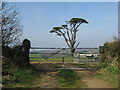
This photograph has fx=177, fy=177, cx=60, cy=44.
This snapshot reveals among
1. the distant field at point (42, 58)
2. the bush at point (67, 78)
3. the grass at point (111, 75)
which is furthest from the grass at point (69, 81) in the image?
the distant field at point (42, 58)

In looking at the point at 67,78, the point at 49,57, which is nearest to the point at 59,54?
the point at 49,57

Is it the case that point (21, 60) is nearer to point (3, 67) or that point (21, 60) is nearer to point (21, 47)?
point (21, 47)

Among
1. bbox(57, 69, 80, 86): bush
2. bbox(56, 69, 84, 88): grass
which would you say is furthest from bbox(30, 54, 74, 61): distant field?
bbox(56, 69, 84, 88): grass

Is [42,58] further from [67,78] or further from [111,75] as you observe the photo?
[111,75]

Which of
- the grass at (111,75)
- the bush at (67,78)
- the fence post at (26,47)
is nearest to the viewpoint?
the grass at (111,75)

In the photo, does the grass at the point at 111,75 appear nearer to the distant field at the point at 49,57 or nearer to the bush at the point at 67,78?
the bush at the point at 67,78

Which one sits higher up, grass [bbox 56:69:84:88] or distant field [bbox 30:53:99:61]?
distant field [bbox 30:53:99:61]

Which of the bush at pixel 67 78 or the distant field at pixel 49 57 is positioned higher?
the distant field at pixel 49 57

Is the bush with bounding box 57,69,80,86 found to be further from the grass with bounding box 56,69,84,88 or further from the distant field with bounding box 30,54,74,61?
the distant field with bounding box 30,54,74,61

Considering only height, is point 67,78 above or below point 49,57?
below

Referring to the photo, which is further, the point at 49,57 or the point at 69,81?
the point at 49,57

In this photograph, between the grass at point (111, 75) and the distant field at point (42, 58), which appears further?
the distant field at point (42, 58)

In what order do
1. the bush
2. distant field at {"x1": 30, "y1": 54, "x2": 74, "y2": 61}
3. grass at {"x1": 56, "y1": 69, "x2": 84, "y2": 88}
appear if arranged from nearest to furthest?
grass at {"x1": 56, "y1": 69, "x2": 84, "y2": 88} → the bush → distant field at {"x1": 30, "y1": 54, "x2": 74, "y2": 61}

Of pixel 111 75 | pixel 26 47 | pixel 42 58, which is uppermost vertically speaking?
pixel 26 47
